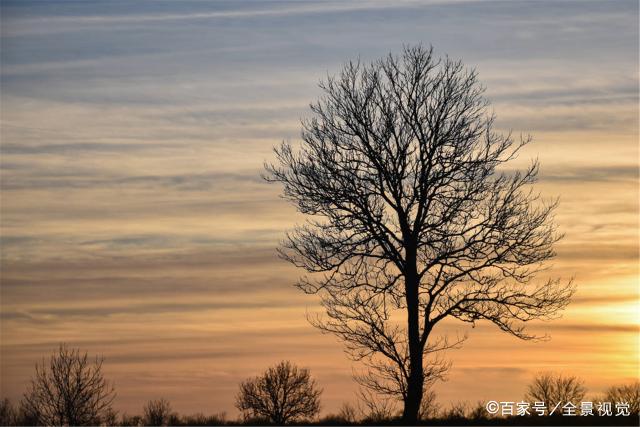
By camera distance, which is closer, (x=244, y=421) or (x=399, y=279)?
(x=399, y=279)

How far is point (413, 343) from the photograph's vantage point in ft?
77.8

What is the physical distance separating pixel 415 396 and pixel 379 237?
4.79 m

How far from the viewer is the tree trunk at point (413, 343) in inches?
932

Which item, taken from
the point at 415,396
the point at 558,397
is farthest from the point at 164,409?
the point at 415,396

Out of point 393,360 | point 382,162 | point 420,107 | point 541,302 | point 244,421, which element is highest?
point 420,107

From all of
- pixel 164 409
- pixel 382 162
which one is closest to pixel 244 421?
pixel 382 162

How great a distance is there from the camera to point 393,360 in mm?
24828

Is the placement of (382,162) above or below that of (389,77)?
below

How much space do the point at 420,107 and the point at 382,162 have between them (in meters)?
2.00

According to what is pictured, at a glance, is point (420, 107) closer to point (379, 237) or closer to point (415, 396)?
point (379, 237)

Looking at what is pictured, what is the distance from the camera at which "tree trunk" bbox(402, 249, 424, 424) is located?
23672mm

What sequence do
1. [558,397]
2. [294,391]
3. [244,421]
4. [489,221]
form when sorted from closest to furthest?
1. [489,221]
2. [244,421]
3. [558,397]
4. [294,391]

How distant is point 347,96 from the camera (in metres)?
24.7

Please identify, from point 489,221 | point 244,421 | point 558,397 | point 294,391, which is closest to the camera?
point 489,221
